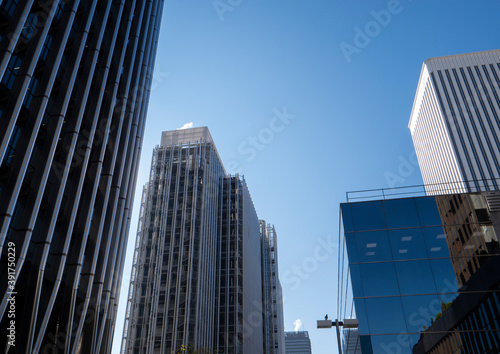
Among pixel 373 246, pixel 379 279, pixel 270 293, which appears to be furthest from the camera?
pixel 270 293

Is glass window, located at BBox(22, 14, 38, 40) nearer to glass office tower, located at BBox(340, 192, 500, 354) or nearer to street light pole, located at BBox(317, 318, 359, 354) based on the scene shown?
glass office tower, located at BBox(340, 192, 500, 354)

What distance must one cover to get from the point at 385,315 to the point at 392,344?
136 centimetres

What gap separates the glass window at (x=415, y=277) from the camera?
2092cm

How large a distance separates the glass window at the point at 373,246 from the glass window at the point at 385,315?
221 cm

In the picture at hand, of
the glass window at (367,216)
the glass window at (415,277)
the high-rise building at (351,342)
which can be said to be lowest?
the high-rise building at (351,342)

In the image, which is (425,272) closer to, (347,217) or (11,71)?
(347,217)

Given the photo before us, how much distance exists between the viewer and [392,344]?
65.3ft

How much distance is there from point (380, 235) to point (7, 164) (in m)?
19.7

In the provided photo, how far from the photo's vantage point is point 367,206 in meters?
23.8

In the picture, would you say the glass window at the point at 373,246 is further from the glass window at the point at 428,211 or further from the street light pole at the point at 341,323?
the street light pole at the point at 341,323

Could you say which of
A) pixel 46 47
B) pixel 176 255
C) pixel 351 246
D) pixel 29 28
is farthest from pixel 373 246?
pixel 176 255

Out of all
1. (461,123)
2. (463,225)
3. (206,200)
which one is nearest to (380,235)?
(463,225)

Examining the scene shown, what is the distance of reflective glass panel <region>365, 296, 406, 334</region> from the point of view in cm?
2028

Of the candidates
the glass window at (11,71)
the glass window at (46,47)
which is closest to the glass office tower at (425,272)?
the glass window at (11,71)
